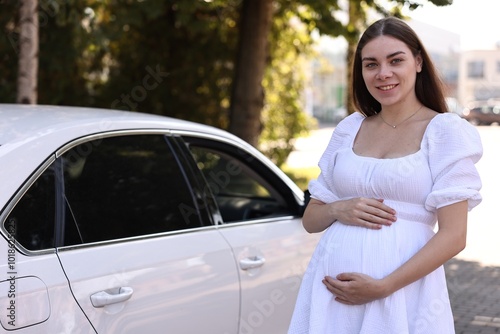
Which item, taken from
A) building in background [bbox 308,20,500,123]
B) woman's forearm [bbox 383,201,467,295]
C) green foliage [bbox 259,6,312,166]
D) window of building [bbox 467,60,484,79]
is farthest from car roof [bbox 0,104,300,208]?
window of building [bbox 467,60,484,79]

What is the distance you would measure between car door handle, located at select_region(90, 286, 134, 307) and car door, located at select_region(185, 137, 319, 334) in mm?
809

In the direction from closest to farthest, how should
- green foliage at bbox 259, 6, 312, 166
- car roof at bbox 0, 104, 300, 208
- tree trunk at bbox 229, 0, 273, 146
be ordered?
car roof at bbox 0, 104, 300, 208 < tree trunk at bbox 229, 0, 273, 146 < green foliage at bbox 259, 6, 312, 166

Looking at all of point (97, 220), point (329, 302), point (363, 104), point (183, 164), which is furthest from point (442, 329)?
point (183, 164)

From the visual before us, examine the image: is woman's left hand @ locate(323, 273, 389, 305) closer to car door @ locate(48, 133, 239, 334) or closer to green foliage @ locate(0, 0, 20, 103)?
car door @ locate(48, 133, 239, 334)

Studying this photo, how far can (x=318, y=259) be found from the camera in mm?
2904

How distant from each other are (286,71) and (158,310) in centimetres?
1563

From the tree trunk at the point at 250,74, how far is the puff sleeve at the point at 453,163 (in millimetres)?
9954

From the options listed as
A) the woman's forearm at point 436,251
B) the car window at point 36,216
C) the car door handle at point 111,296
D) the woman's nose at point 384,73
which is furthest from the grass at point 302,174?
the woman's forearm at point 436,251

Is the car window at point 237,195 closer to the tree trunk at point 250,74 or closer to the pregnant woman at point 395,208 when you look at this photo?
the pregnant woman at point 395,208

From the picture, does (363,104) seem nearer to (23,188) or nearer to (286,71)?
(23,188)

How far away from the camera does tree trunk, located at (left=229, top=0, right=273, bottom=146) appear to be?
12711mm

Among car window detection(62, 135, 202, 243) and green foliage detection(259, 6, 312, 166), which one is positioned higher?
car window detection(62, 135, 202, 243)

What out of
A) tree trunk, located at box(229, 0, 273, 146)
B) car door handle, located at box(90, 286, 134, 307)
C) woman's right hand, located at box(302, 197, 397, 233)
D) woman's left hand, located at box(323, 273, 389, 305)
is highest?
woman's right hand, located at box(302, 197, 397, 233)

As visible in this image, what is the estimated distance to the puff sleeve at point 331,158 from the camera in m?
3.03
